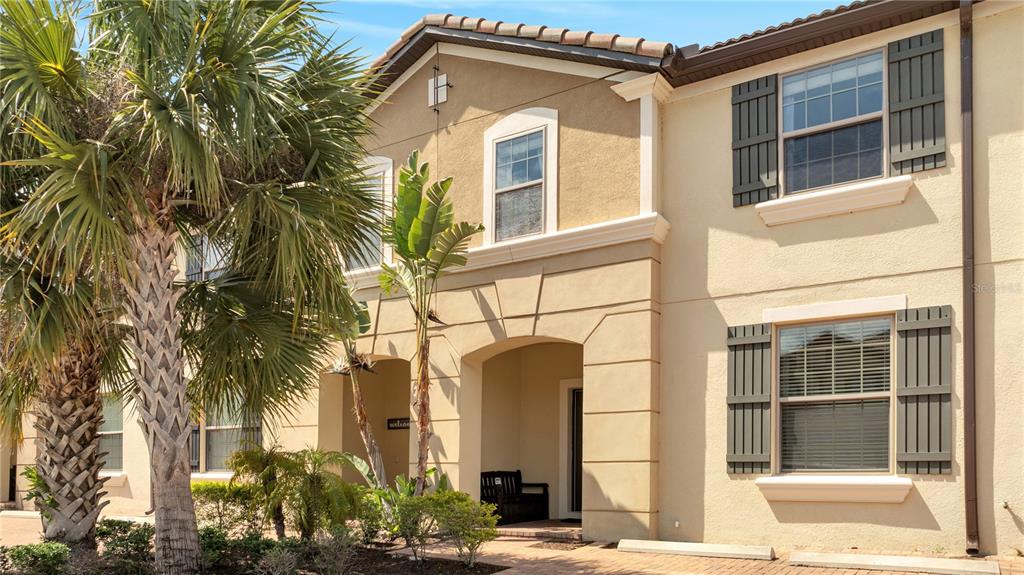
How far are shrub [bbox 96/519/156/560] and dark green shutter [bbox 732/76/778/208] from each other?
8.45m

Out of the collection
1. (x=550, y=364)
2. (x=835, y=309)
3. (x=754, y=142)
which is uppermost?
(x=754, y=142)

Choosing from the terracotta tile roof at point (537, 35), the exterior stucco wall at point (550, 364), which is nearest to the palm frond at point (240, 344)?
the exterior stucco wall at point (550, 364)

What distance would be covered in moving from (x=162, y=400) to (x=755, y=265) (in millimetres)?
7252

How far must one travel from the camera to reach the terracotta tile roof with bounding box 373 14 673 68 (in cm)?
1249

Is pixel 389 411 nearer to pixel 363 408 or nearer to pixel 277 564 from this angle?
pixel 363 408

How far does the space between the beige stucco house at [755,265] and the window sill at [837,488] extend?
0.09 ft

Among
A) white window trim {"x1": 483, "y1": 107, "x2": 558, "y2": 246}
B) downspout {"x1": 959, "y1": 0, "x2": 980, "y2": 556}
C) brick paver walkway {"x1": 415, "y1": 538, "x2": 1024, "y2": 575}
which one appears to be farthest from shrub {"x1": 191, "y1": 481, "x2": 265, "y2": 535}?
downspout {"x1": 959, "y1": 0, "x2": 980, "y2": 556}

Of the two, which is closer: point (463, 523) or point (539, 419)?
point (463, 523)

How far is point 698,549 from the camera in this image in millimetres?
11188

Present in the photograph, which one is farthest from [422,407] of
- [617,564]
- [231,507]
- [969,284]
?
[969,284]

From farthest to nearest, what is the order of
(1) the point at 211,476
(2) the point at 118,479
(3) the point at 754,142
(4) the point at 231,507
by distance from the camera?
(2) the point at 118,479
(1) the point at 211,476
(4) the point at 231,507
(3) the point at 754,142

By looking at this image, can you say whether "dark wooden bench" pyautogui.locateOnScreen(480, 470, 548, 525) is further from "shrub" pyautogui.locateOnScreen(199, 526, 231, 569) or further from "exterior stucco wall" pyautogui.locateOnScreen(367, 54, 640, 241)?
"shrub" pyautogui.locateOnScreen(199, 526, 231, 569)

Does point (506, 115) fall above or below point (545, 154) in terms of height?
above

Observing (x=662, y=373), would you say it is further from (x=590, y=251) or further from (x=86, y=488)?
(x=86, y=488)
